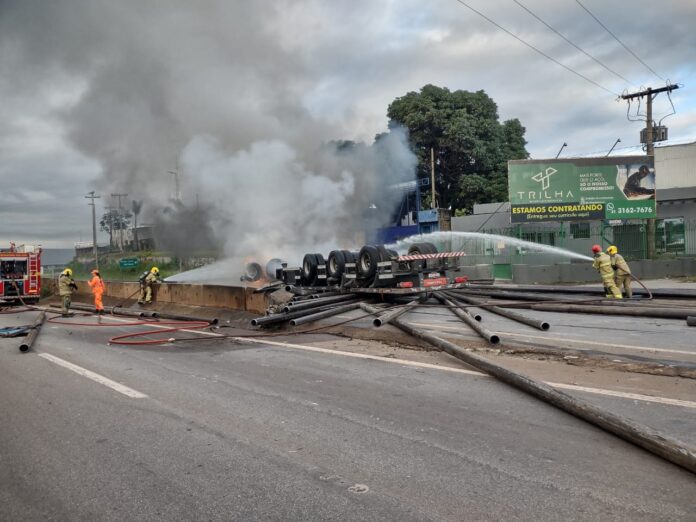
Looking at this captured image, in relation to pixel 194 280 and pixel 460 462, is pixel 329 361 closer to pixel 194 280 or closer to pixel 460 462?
pixel 460 462

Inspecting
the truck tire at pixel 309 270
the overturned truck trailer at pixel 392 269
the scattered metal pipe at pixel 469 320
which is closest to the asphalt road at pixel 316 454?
the scattered metal pipe at pixel 469 320

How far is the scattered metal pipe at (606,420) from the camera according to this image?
3.53 m

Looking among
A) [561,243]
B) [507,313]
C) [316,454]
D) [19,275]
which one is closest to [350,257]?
[507,313]

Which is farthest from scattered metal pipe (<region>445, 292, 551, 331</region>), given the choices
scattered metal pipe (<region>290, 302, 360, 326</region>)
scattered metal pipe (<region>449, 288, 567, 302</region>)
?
scattered metal pipe (<region>290, 302, 360, 326</region>)

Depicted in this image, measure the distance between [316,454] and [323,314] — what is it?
7358 mm

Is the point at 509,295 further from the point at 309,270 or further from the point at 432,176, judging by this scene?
the point at 432,176

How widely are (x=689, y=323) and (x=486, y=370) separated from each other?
4.94 m

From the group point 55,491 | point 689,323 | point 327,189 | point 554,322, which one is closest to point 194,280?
point 327,189

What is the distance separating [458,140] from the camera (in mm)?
36156

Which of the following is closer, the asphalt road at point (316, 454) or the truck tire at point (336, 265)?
the asphalt road at point (316, 454)

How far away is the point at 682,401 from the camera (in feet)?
16.1

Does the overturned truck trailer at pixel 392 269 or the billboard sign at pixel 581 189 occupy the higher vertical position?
the billboard sign at pixel 581 189

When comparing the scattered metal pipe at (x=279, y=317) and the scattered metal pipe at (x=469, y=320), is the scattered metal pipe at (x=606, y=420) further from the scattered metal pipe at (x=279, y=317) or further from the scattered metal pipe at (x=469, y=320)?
the scattered metal pipe at (x=279, y=317)

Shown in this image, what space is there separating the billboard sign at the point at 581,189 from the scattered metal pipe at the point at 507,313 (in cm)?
1251
